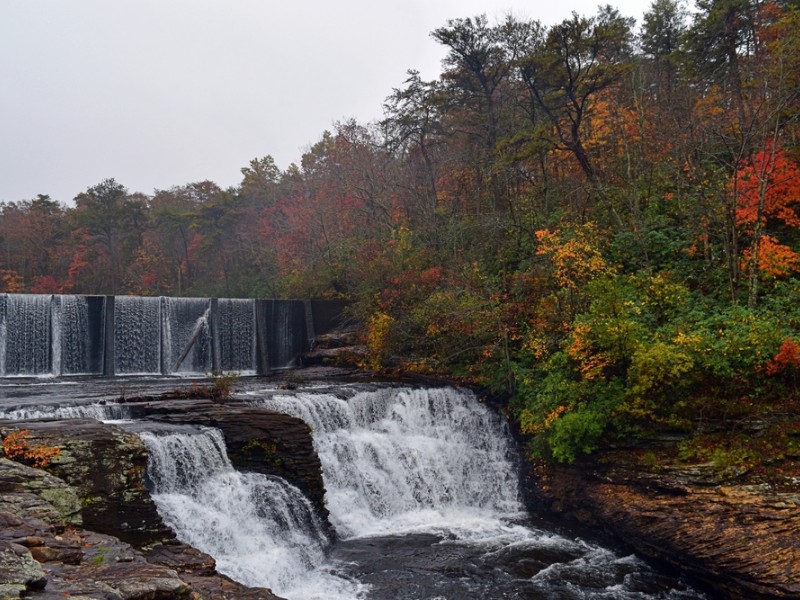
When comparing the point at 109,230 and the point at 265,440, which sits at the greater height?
the point at 109,230

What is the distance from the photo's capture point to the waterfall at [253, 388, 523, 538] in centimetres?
1294

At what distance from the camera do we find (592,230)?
1711cm

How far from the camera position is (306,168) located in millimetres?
41500

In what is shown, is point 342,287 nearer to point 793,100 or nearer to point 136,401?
point 136,401

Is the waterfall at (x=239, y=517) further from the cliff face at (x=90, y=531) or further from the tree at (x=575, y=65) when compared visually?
the tree at (x=575, y=65)

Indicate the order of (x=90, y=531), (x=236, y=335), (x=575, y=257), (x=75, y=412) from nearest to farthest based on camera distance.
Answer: (x=90, y=531)
(x=75, y=412)
(x=575, y=257)
(x=236, y=335)

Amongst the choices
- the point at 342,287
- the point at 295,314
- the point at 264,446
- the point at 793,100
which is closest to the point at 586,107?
the point at 793,100

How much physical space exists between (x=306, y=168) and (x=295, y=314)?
64.2 ft

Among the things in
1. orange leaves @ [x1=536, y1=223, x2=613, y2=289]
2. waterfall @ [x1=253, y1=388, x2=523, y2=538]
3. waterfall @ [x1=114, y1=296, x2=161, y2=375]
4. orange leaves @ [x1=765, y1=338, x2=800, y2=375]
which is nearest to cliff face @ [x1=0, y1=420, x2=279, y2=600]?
waterfall @ [x1=253, y1=388, x2=523, y2=538]

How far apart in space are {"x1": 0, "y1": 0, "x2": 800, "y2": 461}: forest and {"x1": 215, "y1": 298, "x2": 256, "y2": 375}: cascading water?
10.5 feet

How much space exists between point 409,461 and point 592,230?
827 centimetres

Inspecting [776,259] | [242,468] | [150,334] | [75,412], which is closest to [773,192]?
[776,259]

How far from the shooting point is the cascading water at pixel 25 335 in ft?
67.1

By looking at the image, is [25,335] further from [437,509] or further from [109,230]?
[109,230]
